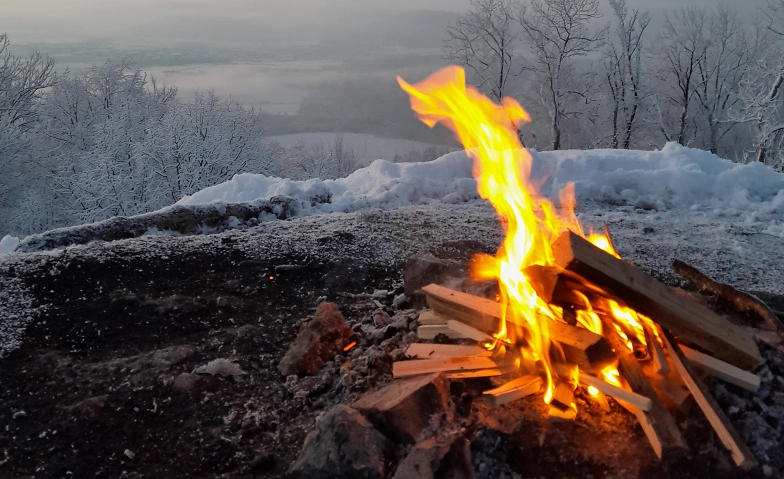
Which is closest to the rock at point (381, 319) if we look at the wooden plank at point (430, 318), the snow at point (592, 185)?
the wooden plank at point (430, 318)

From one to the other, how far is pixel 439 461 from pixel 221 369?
1.79 metres

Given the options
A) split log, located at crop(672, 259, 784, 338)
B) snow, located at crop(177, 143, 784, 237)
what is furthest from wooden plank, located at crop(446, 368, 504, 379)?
snow, located at crop(177, 143, 784, 237)

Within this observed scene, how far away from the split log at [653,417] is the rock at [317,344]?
1751mm

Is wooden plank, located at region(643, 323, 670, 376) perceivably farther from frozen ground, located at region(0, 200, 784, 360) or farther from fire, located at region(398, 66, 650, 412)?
frozen ground, located at region(0, 200, 784, 360)

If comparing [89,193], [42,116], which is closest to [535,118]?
[89,193]

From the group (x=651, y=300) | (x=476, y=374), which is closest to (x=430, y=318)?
(x=476, y=374)

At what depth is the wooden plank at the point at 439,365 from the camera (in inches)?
119

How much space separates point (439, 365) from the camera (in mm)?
3074

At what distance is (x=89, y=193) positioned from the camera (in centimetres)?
2023

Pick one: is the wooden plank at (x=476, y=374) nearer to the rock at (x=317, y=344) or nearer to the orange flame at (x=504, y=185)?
the orange flame at (x=504, y=185)

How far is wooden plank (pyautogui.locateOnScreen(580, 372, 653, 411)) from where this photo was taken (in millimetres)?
2580

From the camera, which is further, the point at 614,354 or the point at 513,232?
the point at 513,232

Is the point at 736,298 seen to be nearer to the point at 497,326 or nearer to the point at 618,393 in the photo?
the point at 618,393

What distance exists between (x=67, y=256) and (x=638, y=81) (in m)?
26.8
